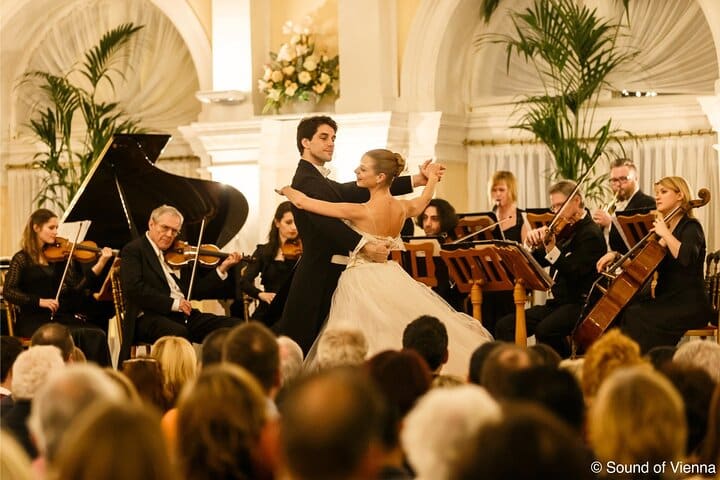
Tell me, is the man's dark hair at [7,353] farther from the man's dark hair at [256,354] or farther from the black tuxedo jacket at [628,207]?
the black tuxedo jacket at [628,207]

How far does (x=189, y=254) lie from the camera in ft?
28.1

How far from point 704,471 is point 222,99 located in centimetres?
831

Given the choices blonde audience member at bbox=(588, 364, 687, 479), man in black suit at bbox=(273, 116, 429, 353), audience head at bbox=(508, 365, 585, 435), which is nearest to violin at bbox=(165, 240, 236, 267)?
man in black suit at bbox=(273, 116, 429, 353)

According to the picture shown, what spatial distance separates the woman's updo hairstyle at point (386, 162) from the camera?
6711 mm

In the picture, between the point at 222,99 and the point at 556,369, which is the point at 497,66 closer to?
the point at 222,99

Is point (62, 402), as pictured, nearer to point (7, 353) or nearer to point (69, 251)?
point (7, 353)

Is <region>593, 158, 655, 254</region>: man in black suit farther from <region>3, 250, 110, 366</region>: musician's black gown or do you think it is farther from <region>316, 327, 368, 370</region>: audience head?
<region>316, 327, 368, 370</region>: audience head

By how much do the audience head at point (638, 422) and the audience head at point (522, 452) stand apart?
0.90 metres

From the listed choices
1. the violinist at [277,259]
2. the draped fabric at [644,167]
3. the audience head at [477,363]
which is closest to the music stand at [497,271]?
the violinist at [277,259]

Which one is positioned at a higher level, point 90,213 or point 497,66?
point 497,66

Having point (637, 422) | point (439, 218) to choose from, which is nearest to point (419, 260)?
point (439, 218)

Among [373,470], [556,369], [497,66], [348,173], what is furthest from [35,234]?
[373,470]

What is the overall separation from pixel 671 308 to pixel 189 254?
3089 mm

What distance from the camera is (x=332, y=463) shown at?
215 cm
